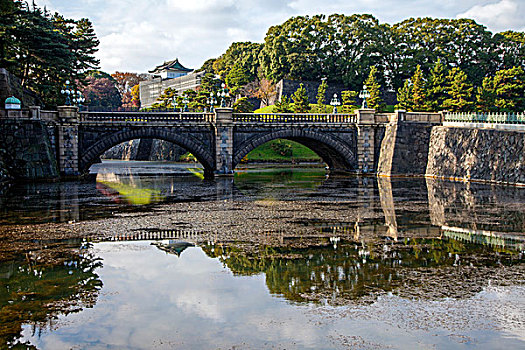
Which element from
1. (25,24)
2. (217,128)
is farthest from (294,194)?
(25,24)

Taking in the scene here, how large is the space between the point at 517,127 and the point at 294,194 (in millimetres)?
18232

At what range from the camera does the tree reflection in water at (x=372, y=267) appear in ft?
40.2

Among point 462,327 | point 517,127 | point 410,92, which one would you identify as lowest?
point 462,327

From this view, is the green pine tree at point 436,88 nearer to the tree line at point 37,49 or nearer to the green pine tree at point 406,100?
the green pine tree at point 406,100

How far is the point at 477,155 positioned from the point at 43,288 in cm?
3698

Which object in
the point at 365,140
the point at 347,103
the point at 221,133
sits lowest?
the point at 365,140

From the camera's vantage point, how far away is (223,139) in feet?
158

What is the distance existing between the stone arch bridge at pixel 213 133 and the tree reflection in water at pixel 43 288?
30.5 meters

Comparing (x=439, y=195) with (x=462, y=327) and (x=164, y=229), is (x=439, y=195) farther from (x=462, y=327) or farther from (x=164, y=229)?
(x=462, y=327)

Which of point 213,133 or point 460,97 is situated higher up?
point 460,97

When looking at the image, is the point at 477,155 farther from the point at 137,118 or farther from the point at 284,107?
the point at 284,107

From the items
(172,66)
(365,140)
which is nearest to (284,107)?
Result: (365,140)

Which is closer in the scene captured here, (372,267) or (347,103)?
(372,267)

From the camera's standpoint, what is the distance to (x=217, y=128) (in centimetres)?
4809
